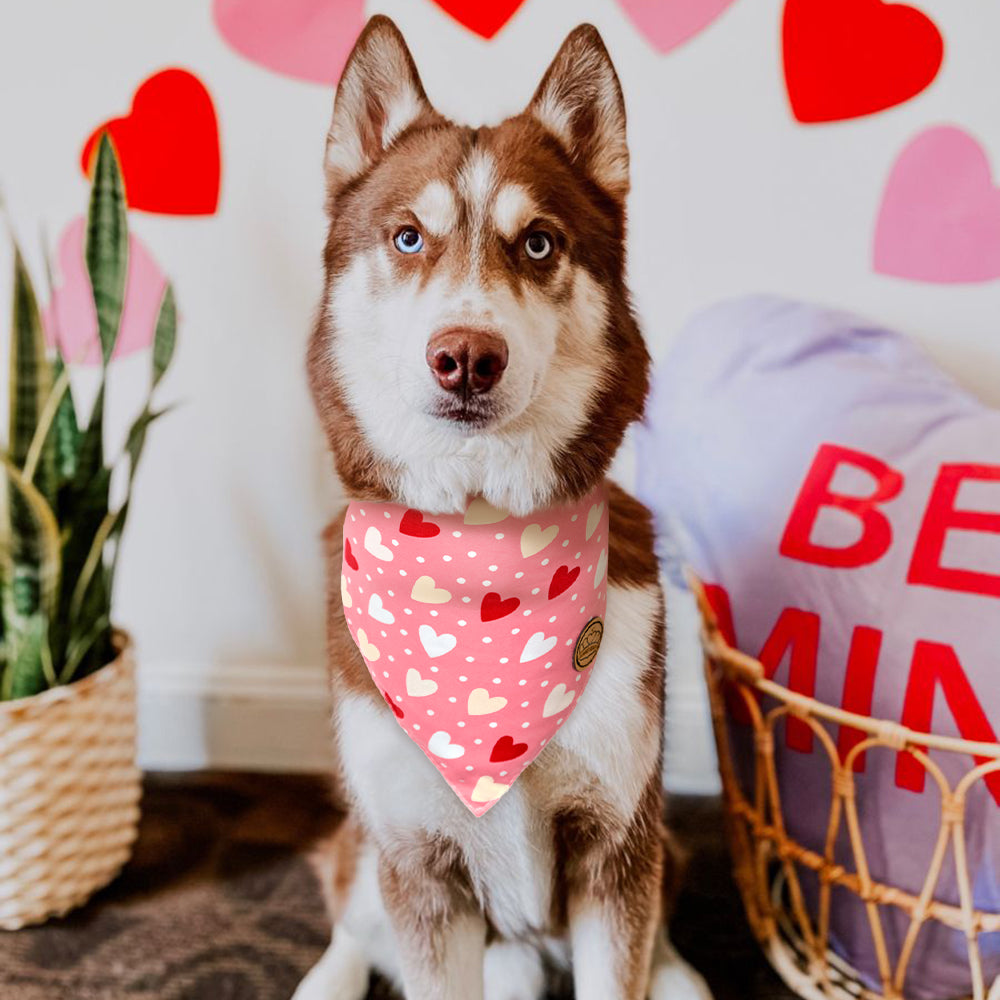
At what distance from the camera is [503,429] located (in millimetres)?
910

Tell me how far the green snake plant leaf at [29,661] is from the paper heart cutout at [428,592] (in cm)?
69

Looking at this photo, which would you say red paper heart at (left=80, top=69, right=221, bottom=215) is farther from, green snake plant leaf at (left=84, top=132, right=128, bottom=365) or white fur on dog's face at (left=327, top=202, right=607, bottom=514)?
white fur on dog's face at (left=327, top=202, right=607, bottom=514)

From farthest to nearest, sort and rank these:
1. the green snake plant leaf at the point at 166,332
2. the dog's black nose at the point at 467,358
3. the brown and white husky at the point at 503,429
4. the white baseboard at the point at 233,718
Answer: the white baseboard at the point at 233,718
the green snake plant leaf at the point at 166,332
the brown and white husky at the point at 503,429
the dog's black nose at the point at 467,358

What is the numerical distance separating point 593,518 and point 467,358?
9.9 inches

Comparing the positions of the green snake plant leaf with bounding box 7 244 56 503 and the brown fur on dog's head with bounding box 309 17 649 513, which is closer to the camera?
the brown fur on dog's head with bounding box 309 17 649 513

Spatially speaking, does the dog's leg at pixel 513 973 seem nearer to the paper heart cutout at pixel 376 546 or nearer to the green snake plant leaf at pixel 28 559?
the paper heart cutout at pixel 376 546

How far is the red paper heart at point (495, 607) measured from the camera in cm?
94

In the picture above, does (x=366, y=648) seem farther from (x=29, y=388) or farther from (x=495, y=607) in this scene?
(x=29, y=388)

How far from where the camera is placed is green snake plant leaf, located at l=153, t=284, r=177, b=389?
54.0 inches

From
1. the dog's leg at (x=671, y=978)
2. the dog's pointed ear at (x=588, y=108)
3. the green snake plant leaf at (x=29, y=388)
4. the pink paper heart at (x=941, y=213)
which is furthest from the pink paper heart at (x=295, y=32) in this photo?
the dog's leg at (x=671, y=978)

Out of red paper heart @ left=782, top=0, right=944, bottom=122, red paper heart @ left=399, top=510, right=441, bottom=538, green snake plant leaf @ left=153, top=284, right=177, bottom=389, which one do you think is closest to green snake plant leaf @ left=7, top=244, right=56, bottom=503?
green snake plant leaf @ left=153, top=284, right=177, bottom=389

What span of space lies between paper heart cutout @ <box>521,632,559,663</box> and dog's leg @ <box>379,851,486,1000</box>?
9.4 inches

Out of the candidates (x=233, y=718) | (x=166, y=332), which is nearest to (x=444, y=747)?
(x=166, y=332)

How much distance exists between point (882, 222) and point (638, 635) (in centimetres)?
89
